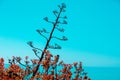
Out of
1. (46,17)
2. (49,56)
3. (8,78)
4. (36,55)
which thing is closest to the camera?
(8,78)

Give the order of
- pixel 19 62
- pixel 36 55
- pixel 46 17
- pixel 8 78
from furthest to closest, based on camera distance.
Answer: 1. pixel 46 17
2. pixel 36 55
3. pixel 19 62
4. pixel 8 78

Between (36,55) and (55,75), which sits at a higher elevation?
(36,55)

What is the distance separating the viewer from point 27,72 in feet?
54.7

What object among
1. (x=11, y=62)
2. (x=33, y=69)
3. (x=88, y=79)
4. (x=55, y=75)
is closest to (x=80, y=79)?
(x=88, y=79)

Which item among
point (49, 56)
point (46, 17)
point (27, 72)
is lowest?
point (27, 72)

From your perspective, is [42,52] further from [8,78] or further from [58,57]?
[8,78]

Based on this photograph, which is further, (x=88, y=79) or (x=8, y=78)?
(x=88, y=79)

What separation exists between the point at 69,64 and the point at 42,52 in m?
2.14

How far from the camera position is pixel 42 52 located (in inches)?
705

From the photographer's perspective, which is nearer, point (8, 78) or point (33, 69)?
point (8, 78)

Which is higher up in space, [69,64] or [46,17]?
[46,17]

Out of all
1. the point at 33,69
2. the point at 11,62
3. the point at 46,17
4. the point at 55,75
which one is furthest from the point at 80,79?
the point at 46,17

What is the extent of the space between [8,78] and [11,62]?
222cm

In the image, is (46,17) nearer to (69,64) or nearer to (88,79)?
(69,64)
